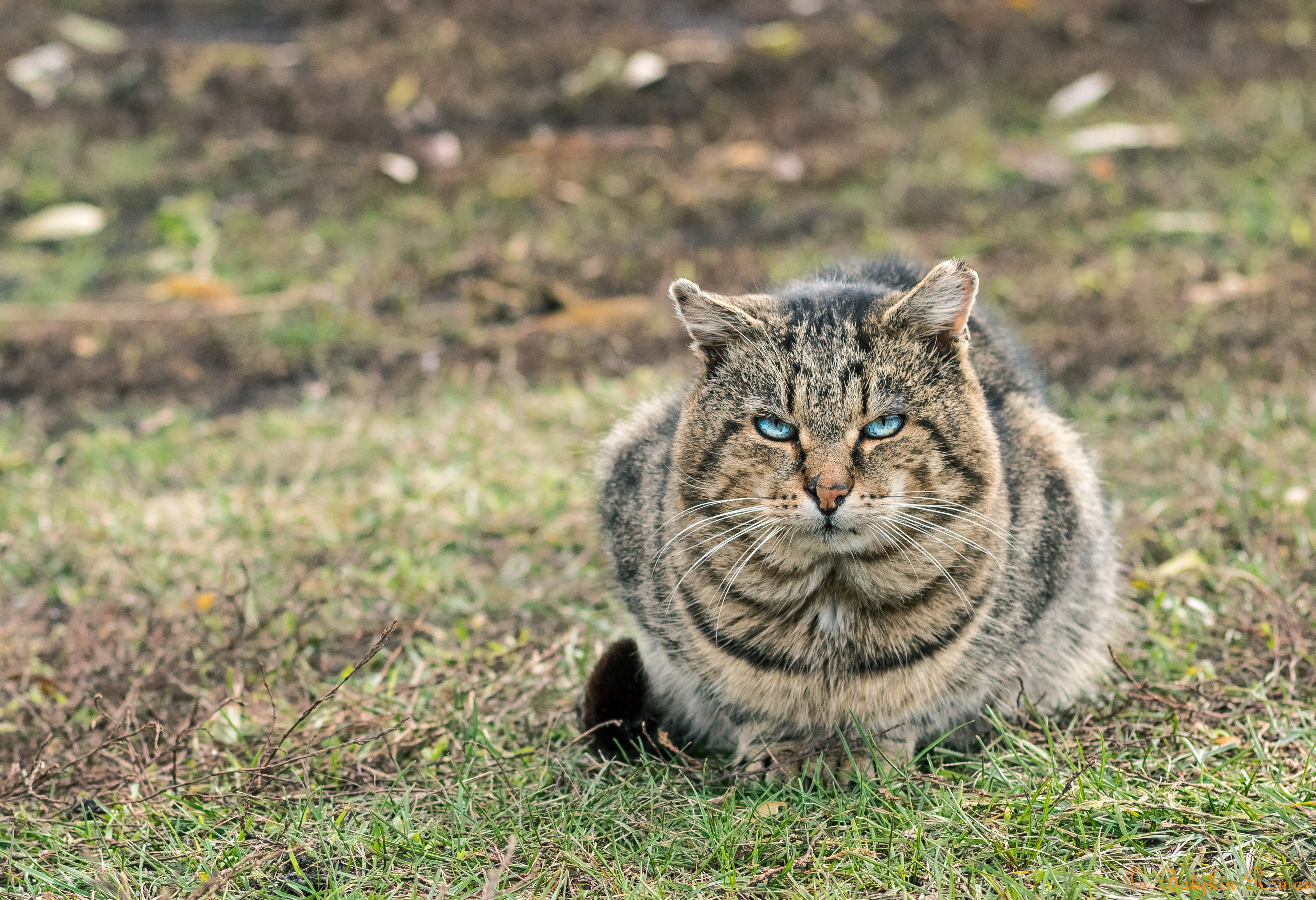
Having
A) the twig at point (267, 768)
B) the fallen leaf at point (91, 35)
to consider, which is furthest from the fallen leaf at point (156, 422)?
the fallen leaf at point (91, 35)

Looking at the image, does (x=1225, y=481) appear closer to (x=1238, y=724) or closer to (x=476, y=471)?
(x=1238, y=724)

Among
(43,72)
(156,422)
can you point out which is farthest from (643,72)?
(156,422)

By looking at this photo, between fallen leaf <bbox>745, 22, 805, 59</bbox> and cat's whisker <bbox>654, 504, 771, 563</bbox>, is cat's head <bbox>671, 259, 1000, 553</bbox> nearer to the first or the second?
cat's whisker <bbox>654, 504, 771, 563</bbox>

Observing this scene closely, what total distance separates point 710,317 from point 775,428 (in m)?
0.32

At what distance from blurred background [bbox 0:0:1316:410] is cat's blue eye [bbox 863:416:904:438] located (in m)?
2.24

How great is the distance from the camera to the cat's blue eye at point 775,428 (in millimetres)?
2562

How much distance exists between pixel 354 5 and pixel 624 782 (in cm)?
901

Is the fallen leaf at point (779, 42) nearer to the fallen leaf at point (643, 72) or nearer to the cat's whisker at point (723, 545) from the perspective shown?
the fallen leaf at point (643, 72)

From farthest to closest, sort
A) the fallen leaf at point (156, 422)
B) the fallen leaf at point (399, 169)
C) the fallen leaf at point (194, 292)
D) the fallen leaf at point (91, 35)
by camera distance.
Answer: the fallen leaf at point (91, 35)
the fallen leaf at point (399, 169)
the fallen leaf at point (194, 292)
the fallen leaf at point (156, 422)

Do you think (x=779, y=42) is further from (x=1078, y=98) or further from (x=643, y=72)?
(x=1078, y=98)

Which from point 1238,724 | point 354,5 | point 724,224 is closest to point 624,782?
point 1238,724

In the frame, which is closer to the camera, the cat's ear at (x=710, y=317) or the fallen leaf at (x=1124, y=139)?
the cat's ear at (x=710, y=317)

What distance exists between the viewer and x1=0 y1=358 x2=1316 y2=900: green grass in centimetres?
234

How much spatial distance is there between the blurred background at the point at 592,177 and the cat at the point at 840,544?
2.08 metres
